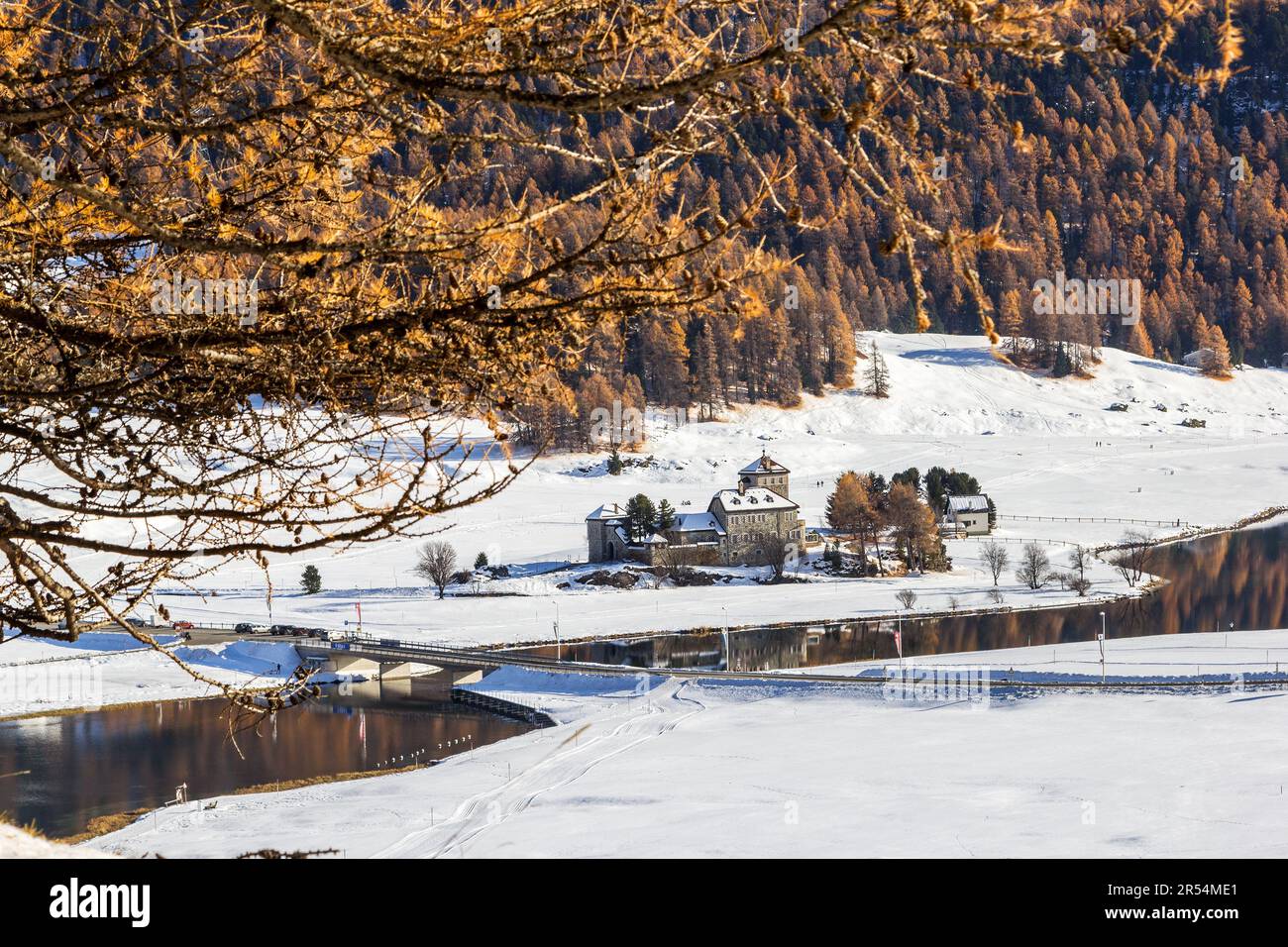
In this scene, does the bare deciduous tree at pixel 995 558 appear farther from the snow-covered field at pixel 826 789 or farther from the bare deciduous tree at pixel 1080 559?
the snow-covered field at pixel 826 789

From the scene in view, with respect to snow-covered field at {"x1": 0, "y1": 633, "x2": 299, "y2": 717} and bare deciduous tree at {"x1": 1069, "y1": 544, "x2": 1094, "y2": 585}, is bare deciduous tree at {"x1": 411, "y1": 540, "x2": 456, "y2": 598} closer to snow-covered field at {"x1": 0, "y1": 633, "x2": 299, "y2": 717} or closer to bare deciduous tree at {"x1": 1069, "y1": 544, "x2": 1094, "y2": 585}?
snow-covered field at {"x1": 0, "y1": 633, "x2": 299, "y2": 717}

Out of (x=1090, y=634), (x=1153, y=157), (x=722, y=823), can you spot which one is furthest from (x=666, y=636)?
(x=1153, y=157)

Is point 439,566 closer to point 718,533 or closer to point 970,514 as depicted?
point 718,533

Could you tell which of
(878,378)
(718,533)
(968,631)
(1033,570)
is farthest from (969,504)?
(878,378)

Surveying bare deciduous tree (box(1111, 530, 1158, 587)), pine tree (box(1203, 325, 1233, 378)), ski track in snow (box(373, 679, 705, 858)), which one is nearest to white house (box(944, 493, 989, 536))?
bare deciduous tree (box(1111, 530, 1158, 587))

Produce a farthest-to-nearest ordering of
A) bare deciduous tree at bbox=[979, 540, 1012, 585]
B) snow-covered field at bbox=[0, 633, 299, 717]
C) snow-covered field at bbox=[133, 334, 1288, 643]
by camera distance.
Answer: bare deciduous tree at bbox=[979, 540, 1012, 585] → snow-covered field at bbox=[133, 334, 1288, 643] → snow-covered field at bbox=[0, 633, 299, 717]

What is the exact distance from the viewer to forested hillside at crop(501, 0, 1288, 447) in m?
95.6

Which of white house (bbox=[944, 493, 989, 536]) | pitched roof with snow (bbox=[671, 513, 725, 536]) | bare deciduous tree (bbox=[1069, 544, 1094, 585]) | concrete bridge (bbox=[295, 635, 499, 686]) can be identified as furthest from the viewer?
white house (bbox=[944, 493, 989, 536])

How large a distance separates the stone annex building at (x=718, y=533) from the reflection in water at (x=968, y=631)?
13136 millimetres

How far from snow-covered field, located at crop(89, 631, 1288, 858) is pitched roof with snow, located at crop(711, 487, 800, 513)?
82.1ft

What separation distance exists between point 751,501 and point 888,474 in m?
16.3
